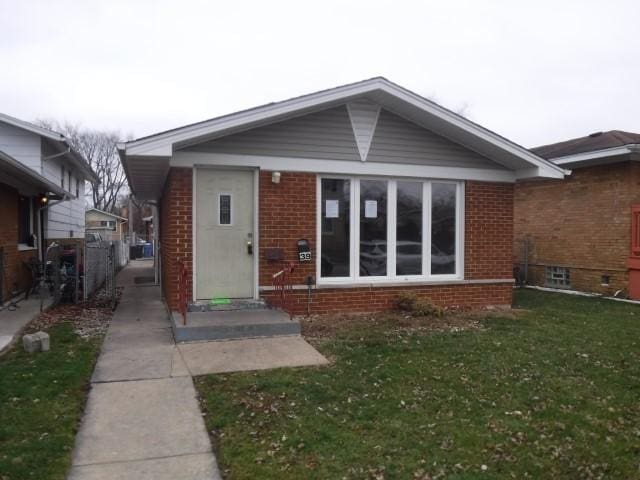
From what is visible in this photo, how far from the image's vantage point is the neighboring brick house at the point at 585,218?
11352 millimetres

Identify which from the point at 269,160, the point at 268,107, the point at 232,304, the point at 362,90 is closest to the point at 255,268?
the point at 232,304

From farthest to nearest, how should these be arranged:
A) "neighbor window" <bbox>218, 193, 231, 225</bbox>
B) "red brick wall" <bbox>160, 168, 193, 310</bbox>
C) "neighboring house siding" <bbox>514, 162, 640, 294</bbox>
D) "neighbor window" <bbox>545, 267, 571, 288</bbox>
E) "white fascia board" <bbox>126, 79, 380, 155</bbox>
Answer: "neighbor window" <bbox>545, 267, 571, 288</bbox>
"neighboring house siding" <bbox>514, 162, 640, 294</bbox>
"neighbor window" <bbox>218, 193, 231, 225</bbox>
"red brick wall" <bbox>160, 168, 193, 310</bbox>
"white fascia board" <bbox>126, 79, 380, 155</bbox>

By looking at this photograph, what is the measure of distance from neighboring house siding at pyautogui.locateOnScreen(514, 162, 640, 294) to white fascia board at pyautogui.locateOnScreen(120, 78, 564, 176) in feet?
10.7

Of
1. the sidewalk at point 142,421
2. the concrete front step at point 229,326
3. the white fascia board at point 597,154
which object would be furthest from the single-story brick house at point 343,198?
the white fascia board at point 597,154

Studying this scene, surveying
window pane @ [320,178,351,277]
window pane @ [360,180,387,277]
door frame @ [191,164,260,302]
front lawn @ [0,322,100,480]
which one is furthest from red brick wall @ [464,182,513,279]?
front lawn @ [0,322,100,480]

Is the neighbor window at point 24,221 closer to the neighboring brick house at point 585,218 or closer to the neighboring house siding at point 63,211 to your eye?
the neighboring house siding at point 63,211

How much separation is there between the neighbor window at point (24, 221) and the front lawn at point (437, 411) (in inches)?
328

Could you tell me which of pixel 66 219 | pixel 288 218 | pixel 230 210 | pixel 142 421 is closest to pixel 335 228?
pixel 288 218

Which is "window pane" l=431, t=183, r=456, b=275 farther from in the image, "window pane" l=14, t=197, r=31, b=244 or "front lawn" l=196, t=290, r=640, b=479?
"window pane" l=14, t=197, r=31, b=244

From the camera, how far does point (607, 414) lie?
176 inches

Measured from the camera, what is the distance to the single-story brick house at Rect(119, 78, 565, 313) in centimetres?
799

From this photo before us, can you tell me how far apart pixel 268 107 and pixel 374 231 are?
9.00 feet

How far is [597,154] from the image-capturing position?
11258 millimetres

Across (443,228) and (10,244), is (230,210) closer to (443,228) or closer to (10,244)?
(443,228)
